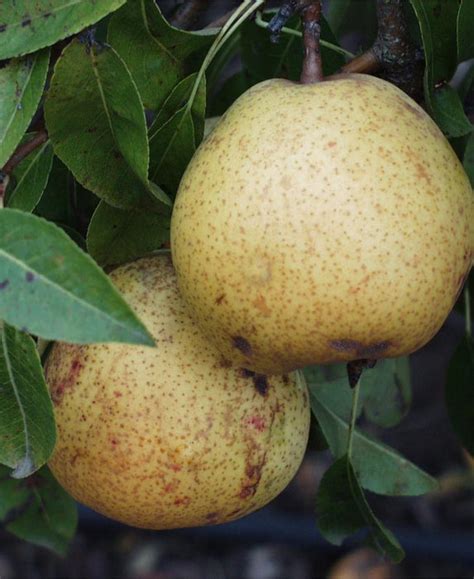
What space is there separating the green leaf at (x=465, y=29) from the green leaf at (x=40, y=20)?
14.7 inches

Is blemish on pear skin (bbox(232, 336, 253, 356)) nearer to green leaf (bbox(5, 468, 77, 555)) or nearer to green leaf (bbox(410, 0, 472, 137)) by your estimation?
green leaf (bbox(410, 0, 472, 137))

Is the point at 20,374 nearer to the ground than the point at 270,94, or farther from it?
nearer to the ground

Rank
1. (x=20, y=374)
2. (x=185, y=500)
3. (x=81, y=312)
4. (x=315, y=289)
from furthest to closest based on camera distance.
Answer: (x=185, y=500)
(x=20, y=374)
(x=315, y=289)
(x=81, y=312)

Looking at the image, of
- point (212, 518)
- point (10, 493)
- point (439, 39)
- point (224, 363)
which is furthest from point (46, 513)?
point (439, 39)

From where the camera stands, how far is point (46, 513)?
5.44ft

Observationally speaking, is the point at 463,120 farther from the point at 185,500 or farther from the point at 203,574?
the point at 203,574

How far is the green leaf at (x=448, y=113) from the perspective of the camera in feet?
3.79

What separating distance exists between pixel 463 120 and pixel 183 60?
34cm

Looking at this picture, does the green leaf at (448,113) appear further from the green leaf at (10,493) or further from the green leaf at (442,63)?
the green leaf at (10,493)

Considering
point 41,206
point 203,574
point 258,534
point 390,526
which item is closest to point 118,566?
point 203,574

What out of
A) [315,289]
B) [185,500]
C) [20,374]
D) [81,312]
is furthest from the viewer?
[185,500]

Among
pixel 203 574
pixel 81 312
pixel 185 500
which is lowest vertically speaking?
pixel 203 574

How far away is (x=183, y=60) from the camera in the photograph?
122 centimetres

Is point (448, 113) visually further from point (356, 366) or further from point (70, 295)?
point (70, 295)
